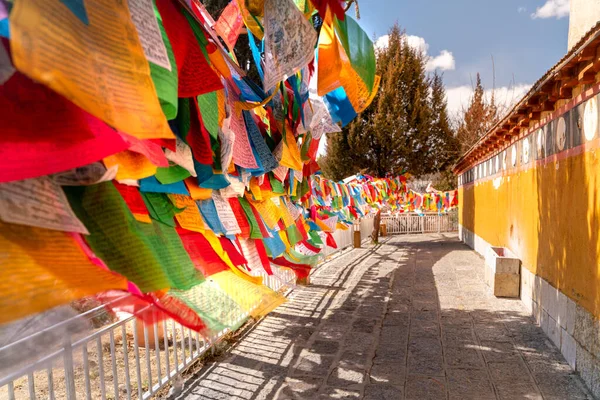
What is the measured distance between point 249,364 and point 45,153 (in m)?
4.13

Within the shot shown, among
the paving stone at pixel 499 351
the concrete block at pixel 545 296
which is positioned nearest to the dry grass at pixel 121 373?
the paving stone at pixel 499 351

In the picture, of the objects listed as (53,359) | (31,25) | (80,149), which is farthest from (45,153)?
(53,359)

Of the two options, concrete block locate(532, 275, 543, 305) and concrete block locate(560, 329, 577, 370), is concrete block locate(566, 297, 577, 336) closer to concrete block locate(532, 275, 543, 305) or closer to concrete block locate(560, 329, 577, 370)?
concrete block locate(560, 329, 577, 370)

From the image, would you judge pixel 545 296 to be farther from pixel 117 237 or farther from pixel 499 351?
pixel 117 237

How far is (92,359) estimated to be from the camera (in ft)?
15.3

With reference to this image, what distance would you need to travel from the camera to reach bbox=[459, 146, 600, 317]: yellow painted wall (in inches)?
155

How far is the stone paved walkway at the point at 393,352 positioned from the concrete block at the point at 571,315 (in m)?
0.38

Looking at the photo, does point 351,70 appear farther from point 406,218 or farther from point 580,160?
point 406,218

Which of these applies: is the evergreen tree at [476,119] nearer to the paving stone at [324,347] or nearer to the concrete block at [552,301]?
the concrete block at [552,301]

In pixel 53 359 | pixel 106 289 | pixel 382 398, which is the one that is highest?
pixel 106 289

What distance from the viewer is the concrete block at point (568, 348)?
4.16m

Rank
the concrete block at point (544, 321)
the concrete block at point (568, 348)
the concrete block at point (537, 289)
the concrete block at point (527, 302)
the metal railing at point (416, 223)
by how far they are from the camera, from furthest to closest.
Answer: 1. the metal railing at point (416, 223)
2. the concrete block at point (527, 302)
3. the concrete block at point (537, 289)
4. the concrete block at point (544, 321)
5. the concrete block at point (568, 348)

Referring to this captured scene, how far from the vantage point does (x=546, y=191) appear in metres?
5.65

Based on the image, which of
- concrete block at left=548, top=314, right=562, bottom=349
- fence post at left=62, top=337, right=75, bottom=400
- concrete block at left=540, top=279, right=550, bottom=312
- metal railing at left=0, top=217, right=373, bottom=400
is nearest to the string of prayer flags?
metal railing at left=0, top=217, right=373, bottom=400
